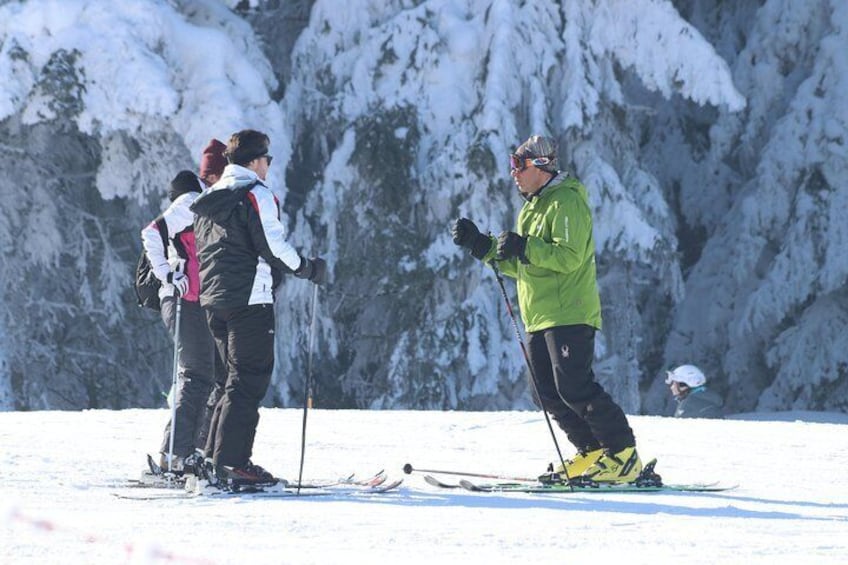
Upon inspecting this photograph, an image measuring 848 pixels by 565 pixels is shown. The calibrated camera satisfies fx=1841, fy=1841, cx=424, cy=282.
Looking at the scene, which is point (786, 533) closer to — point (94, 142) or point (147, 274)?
point (147, 274)

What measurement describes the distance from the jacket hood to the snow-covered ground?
3.87ft

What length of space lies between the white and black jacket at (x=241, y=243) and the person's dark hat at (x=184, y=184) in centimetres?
44

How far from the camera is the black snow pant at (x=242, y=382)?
762cm

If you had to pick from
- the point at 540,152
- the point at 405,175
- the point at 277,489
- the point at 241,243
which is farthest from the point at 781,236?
the point at 241,243

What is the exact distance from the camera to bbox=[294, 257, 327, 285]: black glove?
25.1 ft

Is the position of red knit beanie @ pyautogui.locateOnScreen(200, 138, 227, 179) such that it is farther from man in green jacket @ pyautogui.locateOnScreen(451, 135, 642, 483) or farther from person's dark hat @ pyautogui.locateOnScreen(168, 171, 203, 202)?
man in green jacket @ pyautogui.locateOnScreen(451, 135, 642, 483)

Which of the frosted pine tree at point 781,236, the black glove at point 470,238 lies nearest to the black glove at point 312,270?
the black glove at point 470,238

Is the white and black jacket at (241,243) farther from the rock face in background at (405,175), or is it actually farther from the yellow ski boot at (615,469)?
the rock face in background at (405,175)

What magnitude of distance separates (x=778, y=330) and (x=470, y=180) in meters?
4.34

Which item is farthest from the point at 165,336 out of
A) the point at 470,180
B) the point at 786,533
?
the point at 786,533

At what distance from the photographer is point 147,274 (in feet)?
27.6

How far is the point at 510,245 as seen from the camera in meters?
7.87

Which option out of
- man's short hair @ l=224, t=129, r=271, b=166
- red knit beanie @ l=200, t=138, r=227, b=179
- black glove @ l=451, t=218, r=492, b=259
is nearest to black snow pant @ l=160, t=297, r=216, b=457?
red knit beanie @ l=200, t=138, r=227, b=179

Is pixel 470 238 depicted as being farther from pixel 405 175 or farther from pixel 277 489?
pixel 405 175
